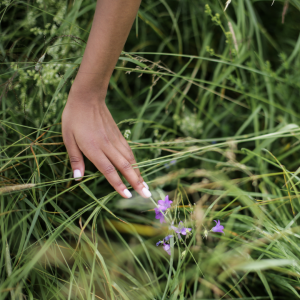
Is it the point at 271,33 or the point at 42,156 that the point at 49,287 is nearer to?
the point at 42,156

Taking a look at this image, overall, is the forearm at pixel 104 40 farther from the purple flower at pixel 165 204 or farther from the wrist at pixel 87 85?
the purple flower at pixel 165 204

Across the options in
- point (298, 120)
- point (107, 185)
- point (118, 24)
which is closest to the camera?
point (118, 24)

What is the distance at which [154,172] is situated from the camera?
3.38 feet

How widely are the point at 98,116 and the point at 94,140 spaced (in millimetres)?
94

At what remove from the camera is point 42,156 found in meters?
0.85

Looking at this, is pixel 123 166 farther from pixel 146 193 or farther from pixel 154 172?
pixel 154 172

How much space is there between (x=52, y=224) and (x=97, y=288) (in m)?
0.31

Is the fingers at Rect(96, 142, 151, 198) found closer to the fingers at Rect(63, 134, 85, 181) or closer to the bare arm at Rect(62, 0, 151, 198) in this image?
the bare arm at Rect(62, 0, 151, 198)

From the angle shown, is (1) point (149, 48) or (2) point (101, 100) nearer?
(2) point (101, 100)

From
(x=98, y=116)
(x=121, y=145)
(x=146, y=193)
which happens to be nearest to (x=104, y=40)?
(x=98, y=116)

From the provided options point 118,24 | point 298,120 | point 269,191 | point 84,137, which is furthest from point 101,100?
point 298,120

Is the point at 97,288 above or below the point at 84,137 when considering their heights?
below

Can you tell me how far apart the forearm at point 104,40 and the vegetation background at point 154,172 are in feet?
0.38

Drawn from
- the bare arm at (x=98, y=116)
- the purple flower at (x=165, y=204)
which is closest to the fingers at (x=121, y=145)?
the bare arm at (x=98, y=116)
